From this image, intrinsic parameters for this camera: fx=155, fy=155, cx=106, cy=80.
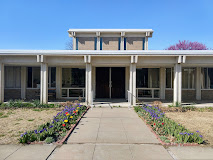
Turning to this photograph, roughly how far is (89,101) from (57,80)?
4.36m

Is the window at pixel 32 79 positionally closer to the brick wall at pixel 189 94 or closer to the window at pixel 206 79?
the brick wall at pixel 189 94

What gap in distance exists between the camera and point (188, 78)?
1373 centimetres

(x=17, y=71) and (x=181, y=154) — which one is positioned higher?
(x=17, y=71)

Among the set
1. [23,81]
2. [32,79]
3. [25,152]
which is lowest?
[25,152]

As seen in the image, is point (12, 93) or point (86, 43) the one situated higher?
point (86, 43)

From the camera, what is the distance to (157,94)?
44.1ft

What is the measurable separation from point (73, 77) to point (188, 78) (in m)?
10.1

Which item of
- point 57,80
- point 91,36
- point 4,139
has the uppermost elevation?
point 91,36

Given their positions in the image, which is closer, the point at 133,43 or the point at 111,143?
the point at 111,143

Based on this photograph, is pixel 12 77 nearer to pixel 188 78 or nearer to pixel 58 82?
pixel 58 82

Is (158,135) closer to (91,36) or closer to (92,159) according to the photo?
(92,159)

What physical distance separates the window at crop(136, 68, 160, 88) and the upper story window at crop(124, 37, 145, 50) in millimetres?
3399

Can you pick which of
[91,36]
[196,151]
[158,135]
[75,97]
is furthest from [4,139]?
[91,36]

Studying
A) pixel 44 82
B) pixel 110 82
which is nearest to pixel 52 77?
pixel 44 82
